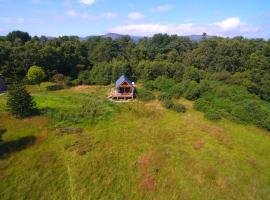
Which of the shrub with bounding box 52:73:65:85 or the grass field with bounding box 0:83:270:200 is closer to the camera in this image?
the grass field with bounding box 0:83:270:200

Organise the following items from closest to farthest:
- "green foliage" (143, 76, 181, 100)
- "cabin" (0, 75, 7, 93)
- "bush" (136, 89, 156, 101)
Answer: "bush" (136, 89, 156, 101) < "cabin" (0, 75, 7, 93) < "green foliage" (143, 76, 181, 100)

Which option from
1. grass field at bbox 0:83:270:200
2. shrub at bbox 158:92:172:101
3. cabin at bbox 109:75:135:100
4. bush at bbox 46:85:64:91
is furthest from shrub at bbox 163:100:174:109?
bush at bbox 46:85:64:91

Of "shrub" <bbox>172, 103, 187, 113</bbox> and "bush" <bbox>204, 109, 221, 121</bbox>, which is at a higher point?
"shrub" <bbox>172, 103, 187, 113</bbox>

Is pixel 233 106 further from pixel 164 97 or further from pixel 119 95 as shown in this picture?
pixel 119 95

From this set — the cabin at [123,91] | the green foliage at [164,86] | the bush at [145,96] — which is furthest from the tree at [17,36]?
the bush at [145,96]

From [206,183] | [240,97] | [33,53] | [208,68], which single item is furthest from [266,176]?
[33,53]

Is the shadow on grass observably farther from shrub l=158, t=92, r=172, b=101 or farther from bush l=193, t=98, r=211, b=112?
bush l=193, t=98, r=211, b=112

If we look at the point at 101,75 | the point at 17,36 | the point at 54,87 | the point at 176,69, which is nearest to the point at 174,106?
the point at 176,69
